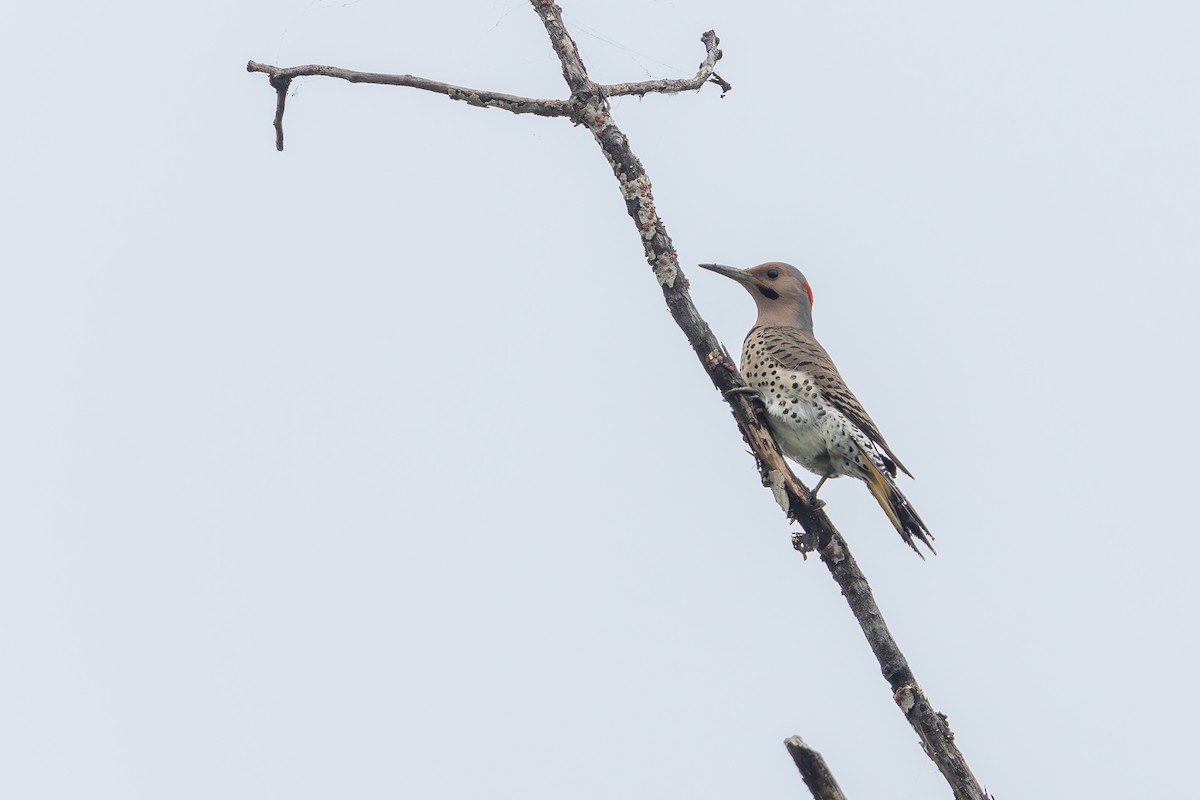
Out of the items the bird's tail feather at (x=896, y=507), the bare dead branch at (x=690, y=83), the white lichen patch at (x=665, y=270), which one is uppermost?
the bare dead branch at (x=690, y=83)

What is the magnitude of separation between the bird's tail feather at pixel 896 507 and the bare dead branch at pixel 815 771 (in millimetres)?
2364

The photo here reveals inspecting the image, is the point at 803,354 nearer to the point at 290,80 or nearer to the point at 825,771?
the point at 290,80

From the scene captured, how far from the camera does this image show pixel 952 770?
466cm

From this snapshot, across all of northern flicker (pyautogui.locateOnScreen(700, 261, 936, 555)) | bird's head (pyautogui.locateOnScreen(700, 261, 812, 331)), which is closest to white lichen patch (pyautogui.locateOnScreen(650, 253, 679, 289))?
northern flicker (pyautogui.locateOnScreen(700, 261, 936, 555))

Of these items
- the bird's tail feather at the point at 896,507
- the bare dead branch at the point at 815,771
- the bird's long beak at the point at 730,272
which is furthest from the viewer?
the bird's long beak at the point at 730,272

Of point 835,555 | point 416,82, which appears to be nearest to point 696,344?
point 835,555

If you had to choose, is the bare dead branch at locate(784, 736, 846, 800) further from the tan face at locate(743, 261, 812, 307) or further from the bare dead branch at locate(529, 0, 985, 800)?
the tan face at locate(743, 261, 812, 307)

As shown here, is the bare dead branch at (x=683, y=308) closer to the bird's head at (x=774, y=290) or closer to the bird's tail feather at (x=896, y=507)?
the bird's tail feather at (x=896, y=507)

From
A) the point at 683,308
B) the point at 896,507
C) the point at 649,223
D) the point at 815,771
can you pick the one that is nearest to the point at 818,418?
the point at 896,507

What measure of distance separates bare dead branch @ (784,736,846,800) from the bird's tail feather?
2364 millimetres

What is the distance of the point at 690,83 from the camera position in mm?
5707

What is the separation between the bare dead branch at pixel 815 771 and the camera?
151 inches

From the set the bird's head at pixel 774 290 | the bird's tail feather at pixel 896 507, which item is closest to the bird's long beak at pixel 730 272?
the bird's head at pixel 774 290

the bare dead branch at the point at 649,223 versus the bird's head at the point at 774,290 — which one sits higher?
the bird's head at the point at 774,290
